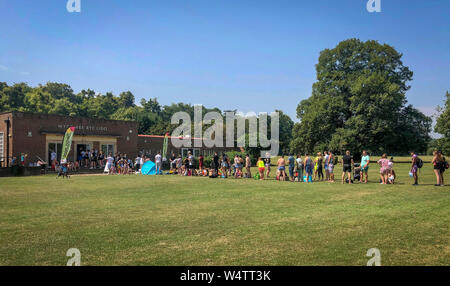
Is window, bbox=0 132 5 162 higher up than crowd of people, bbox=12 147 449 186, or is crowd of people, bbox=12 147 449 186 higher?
window, bbox=0 132 5 162

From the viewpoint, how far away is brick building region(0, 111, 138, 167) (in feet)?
102

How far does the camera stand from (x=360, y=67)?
4388 cm

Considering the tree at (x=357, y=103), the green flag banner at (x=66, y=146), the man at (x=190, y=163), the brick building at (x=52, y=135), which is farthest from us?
the tree at (x=357, y=103)

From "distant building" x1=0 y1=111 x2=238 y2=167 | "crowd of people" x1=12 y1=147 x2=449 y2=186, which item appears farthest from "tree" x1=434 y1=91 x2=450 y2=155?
"distant building" x1=0 y1=111 x2=238 y2=167

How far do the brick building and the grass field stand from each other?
21.1 m

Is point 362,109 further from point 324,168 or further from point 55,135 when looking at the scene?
point 55,135

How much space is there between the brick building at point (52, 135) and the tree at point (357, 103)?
22.0m

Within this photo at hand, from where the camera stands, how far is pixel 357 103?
1622 inches

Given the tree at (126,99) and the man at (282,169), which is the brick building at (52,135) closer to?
the man at (282,169)

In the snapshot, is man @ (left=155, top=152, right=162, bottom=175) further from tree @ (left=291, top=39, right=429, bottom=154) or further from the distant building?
tree @ (left=291, top=39, right=429, bottom=154)

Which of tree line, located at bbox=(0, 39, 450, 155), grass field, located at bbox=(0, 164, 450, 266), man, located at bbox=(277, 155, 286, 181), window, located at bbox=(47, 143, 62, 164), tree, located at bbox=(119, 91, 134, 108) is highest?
tree, located at bbox=(119, 91, 134, 108)

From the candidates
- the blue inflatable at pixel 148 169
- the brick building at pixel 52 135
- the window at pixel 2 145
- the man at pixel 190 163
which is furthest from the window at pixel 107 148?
the man at pixel 190 163

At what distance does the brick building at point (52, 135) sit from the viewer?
30.9 meters
